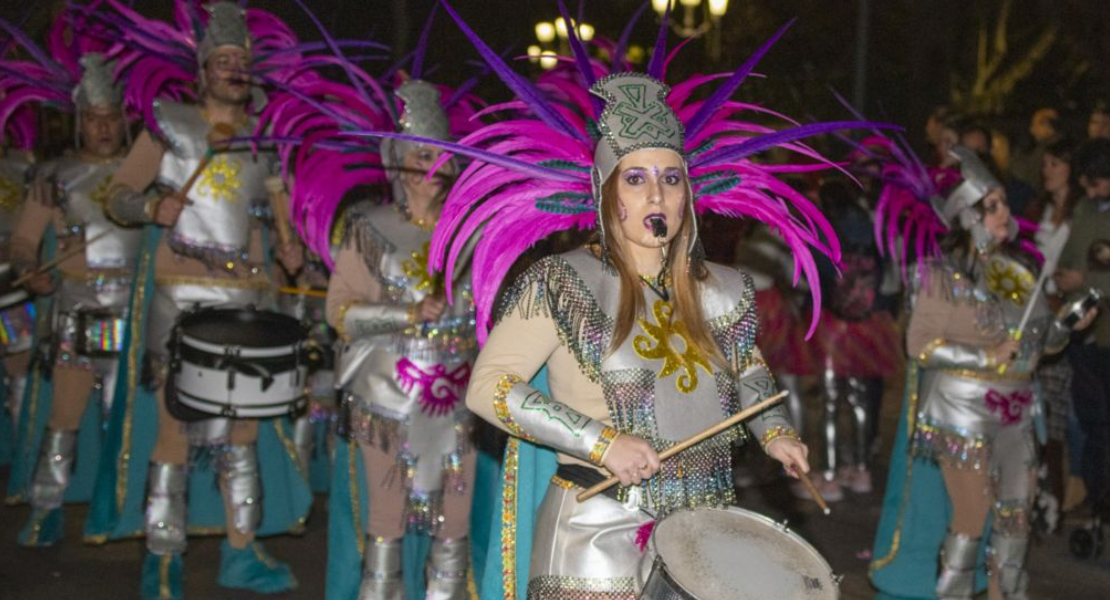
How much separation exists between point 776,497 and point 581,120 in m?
4.90

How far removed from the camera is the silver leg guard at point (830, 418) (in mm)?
8719

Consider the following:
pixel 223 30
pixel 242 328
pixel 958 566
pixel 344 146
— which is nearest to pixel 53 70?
pixel 223 30

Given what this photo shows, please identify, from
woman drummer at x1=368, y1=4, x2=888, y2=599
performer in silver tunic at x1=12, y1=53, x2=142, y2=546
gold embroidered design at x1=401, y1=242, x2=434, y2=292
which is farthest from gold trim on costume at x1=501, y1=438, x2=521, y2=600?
performer in silver tunic at x1=12, y1=53, x2=142, y2=546

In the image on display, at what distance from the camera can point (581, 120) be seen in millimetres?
4211

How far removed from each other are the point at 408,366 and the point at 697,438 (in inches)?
87.6

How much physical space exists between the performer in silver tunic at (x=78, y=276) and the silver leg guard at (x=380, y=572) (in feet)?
7.55

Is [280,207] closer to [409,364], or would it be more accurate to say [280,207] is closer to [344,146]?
[344,146]

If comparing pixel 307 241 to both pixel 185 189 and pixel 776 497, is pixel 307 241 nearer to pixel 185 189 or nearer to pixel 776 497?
pixel 185 189

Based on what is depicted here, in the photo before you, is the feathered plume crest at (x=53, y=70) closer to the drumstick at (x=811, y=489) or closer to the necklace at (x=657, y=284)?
the necklace at (x=657, y=284)

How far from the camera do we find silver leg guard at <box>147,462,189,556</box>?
6.33 meters

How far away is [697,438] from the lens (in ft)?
11.6

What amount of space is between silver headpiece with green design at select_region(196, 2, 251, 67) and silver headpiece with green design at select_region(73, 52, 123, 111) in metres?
0.95

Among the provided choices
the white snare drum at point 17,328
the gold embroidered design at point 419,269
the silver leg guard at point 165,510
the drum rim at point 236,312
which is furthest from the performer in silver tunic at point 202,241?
the white snare drum at point 17,328

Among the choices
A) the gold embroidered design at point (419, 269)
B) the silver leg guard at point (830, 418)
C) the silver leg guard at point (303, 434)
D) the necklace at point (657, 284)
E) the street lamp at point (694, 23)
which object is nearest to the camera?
the necklace at point (657, 284)
